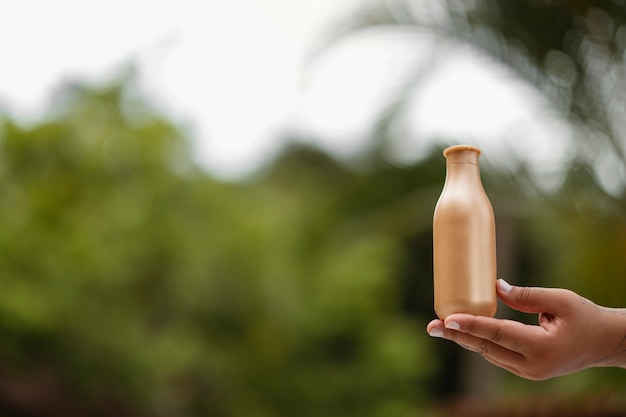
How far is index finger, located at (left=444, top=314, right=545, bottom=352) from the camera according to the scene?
1467 mm

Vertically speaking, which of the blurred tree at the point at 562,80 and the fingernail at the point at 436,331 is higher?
the blurred tree at the point at 562,80

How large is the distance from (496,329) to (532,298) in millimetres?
112

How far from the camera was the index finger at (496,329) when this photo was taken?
147 centimetres

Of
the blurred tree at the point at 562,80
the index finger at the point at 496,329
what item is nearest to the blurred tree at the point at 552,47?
the blurred tree at the point at 562,80

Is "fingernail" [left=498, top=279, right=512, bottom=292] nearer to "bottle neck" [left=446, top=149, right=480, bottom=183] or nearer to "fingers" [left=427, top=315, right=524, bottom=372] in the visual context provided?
"fingers" [left=427, top=315, right=524, bottom=372]

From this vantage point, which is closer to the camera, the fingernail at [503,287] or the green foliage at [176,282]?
the fingernail at [503,287]

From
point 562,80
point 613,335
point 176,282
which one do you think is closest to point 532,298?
point 613,335

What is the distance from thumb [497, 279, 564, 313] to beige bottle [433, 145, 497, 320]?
3 centimetres

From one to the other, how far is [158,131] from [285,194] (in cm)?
423

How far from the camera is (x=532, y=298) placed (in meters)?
1.53

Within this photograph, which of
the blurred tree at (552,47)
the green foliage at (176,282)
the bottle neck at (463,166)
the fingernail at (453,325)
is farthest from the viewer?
the green foliage at (176,282)

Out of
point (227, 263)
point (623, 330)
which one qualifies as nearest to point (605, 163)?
point (623, 330)

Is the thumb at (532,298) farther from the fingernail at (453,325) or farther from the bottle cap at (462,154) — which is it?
the bottle cap at (462,154)

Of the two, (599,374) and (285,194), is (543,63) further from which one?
(285,194)
